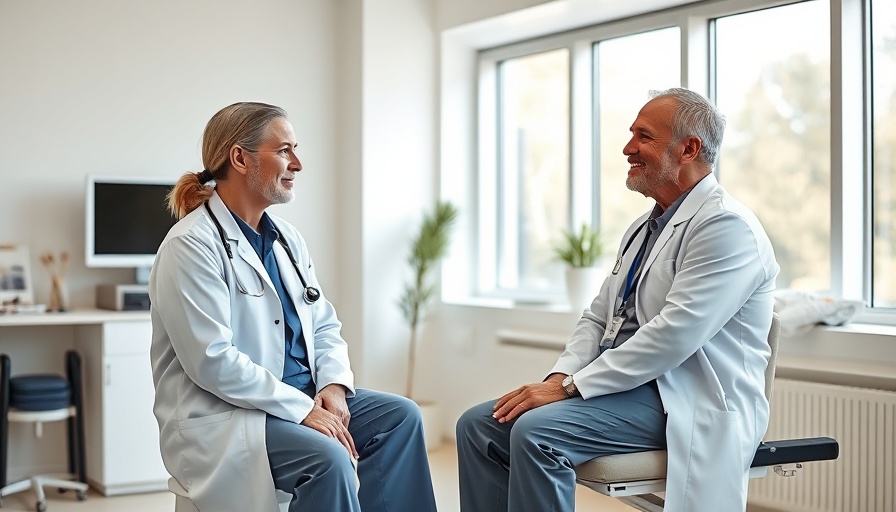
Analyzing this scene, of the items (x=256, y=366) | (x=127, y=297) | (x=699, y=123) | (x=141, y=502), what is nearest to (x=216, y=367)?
(x=256, y=366)

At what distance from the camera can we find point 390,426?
266cm

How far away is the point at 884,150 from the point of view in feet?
12.2

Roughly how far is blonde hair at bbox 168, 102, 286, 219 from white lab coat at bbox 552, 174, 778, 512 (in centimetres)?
110

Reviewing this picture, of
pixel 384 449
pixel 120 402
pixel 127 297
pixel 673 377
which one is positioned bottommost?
pixel 120 402

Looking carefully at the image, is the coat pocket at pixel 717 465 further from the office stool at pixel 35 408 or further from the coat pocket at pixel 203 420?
the office stool at pixel 35 408

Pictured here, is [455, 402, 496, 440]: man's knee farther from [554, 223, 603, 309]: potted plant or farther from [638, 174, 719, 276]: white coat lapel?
[554, 223, 603, 309]: potted plant

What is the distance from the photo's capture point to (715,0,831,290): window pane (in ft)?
12.9

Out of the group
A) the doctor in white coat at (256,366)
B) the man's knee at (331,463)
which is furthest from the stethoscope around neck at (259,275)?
the man's knee at (331,463)

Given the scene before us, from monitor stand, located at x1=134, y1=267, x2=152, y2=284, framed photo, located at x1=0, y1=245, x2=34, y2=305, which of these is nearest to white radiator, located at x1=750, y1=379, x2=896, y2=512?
monitor stand, located at x1=134, y1=267, x2=152, y2=284

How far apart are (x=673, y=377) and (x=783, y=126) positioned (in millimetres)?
1993

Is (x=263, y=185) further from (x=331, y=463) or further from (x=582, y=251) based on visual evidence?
(x=582, y=251)

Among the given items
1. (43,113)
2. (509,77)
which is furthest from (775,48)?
(43,113)

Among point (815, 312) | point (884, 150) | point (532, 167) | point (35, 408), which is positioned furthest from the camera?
point (532, 167)

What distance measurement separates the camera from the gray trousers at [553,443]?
2330 millimetres
